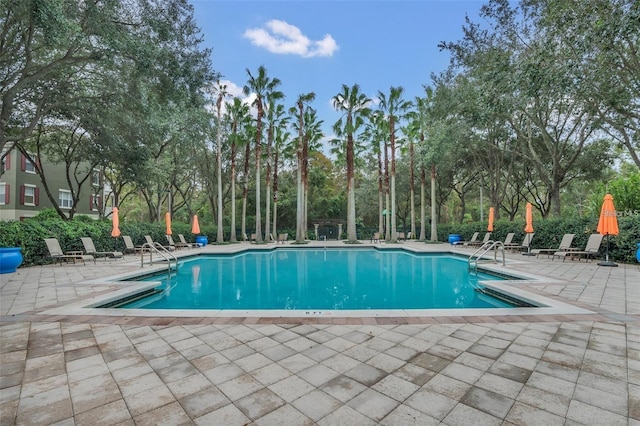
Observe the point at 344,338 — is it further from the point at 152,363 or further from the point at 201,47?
the point at 201,47

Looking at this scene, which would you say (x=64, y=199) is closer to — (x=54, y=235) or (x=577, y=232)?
(x=54, y=235)

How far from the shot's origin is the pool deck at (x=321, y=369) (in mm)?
2033

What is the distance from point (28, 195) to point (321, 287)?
2580cm

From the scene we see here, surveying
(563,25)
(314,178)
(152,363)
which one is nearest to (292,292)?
(152,363)

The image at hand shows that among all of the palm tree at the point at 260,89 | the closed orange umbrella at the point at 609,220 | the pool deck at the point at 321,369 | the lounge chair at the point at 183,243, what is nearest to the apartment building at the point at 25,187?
the lounge chair at the point at 183,243

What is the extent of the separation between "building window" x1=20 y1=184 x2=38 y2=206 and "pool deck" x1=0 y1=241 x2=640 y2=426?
79.7 feet

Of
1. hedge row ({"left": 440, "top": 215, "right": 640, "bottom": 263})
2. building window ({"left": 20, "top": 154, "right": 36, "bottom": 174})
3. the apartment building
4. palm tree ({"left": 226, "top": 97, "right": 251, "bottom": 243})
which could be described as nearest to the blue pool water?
hedge row ({"left": 440, "top": 215, "right": 640, "bottom": 263})

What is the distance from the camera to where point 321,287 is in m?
7.82

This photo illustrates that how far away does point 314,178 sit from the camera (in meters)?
27.1

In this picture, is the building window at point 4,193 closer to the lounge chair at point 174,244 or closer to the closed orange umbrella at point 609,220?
the lounge chair at point 174,244

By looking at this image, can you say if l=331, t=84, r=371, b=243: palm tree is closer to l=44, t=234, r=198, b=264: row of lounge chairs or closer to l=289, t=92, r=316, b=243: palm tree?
l=289, t=92, r=316, b=243: palm tree

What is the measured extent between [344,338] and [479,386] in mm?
1413

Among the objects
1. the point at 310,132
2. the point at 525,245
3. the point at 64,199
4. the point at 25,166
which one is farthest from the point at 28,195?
the point at 525,245

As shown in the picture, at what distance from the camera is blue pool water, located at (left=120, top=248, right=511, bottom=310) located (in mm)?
6078
